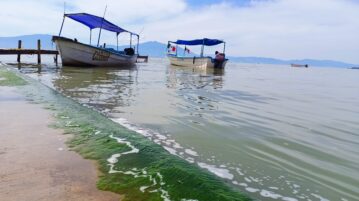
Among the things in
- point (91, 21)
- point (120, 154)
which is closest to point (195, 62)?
point (91, 21)

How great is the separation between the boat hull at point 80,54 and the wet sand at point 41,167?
22.6 m

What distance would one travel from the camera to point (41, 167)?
14.6 feet

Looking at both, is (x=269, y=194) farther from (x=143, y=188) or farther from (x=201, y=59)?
(x=201, y=59)

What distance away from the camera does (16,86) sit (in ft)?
42.5

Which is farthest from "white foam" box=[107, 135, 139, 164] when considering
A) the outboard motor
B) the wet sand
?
the outboard motor

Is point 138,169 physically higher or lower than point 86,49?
lower

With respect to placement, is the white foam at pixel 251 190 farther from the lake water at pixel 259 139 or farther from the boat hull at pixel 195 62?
the boat hull at pixel 195 62

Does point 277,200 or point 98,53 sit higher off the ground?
point 98,53

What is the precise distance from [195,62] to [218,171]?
1573 inches

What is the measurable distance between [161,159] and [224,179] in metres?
0.91

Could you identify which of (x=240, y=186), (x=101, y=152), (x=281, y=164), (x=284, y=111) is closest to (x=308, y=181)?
(x=281, y=164)

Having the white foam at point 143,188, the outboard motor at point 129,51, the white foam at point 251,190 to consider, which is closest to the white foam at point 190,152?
the white foam at point 251,190

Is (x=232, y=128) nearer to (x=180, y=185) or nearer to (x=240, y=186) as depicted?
(x=240, y=186)

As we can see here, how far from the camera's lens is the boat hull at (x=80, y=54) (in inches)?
1123
